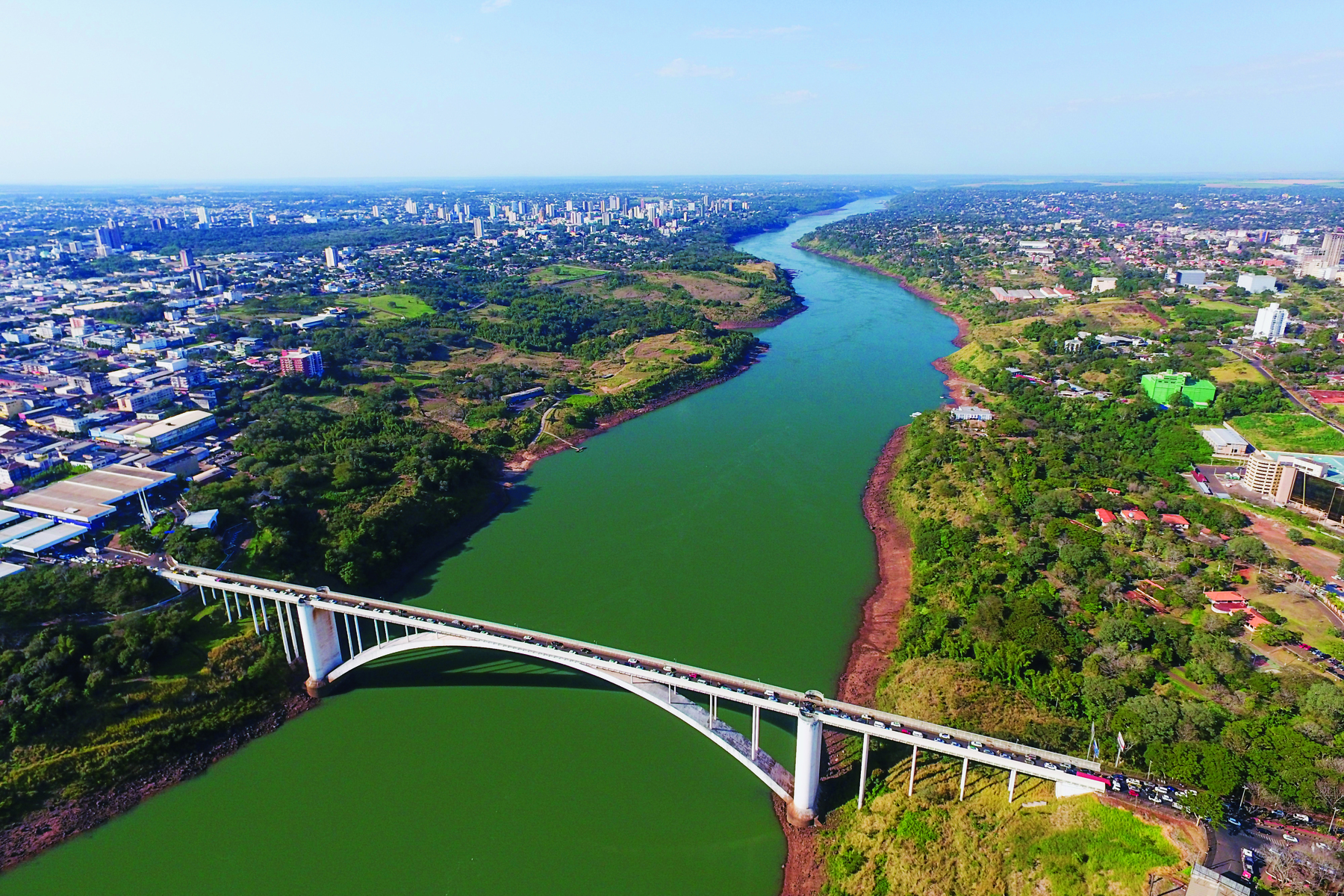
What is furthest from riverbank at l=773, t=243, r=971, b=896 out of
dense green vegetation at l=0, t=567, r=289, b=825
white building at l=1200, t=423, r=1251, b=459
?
dense green vegetation at l=0, t=567, r=289, b=825

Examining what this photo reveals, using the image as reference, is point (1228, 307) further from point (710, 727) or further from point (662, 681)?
point (662, 681)

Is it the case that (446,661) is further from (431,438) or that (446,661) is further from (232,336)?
(232,336)

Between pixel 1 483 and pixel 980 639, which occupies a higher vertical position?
pixel 1 483

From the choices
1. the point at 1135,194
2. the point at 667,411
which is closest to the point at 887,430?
the point at 667,411

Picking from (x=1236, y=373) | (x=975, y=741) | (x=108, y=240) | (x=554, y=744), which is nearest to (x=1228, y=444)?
(x=1236, y=373)

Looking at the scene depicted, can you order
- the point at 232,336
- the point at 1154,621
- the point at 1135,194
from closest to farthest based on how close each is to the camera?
the point at 1154,621
the point at 232,336
the point at 1135,194

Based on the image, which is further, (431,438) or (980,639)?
(431,438)

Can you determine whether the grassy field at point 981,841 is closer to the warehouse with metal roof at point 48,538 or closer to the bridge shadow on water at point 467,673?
the bridge shadow on water at point 467,673
